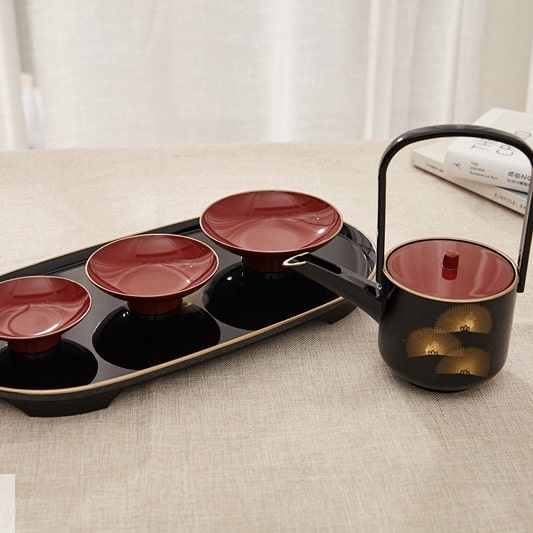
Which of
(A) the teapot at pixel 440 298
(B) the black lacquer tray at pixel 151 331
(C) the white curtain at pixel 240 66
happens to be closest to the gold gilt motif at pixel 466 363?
(A) the teapot at pixel 440 298

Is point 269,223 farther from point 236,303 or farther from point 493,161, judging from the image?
point 493,161

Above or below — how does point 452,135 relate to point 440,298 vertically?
above

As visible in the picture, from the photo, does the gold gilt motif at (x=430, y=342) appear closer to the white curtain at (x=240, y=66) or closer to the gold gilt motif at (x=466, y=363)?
the gold gilt motif at (x=466, y=363)

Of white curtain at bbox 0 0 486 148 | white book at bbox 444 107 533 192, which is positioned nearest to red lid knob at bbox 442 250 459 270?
Answer: white book at bbox 444 107 533 192

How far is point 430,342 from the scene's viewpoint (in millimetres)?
624

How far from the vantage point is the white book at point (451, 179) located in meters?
1.01

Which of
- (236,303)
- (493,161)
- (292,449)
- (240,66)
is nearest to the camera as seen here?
(292,449)

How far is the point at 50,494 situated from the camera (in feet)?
1.85

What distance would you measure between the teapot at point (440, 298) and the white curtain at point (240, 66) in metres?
1.30

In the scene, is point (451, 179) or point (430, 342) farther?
point (451, 179)

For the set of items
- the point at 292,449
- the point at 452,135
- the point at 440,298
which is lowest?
the point at 292,449

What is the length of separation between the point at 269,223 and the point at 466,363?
0.89 ft

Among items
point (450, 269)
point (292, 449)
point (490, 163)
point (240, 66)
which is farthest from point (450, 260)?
point (240, 66)

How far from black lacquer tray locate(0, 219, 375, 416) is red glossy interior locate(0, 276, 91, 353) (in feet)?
0.05
